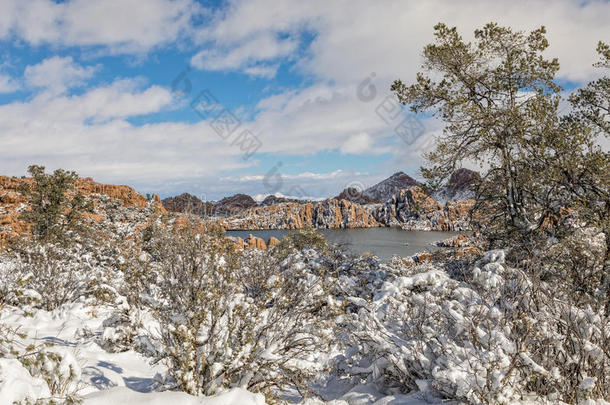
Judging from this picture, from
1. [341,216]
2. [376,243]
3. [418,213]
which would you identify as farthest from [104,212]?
[341,216]

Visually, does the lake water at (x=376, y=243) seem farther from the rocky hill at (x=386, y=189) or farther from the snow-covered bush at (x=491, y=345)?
the rocky hill at (x=386, y=189)

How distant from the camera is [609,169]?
7.51m

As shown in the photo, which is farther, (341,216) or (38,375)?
(341,216)

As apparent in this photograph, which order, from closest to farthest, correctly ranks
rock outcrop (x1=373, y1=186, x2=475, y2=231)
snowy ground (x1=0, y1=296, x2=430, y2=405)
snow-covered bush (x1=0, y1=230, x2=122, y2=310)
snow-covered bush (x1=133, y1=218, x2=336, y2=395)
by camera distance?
snowy ground (x1=0, y1=296, x2=430, y2=405)
snow-covered bush (x1=133, y1=218, x2=336, y2=395)
snow-covered bush (x1=0, y1=230, x2=122, y2=310)
rock outcrop (x1=373, y1=186, x2=475, y2=231)

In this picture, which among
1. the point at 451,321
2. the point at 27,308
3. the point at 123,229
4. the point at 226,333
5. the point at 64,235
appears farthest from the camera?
the point at 64,235

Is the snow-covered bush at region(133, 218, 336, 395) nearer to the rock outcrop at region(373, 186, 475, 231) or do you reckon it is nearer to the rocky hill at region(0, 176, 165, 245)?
the rocky hill at region(0, 176, 165, 245)

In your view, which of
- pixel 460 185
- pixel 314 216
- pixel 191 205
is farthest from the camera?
pixel 314 216

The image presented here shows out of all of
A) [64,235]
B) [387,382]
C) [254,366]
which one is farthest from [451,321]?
[64,235]

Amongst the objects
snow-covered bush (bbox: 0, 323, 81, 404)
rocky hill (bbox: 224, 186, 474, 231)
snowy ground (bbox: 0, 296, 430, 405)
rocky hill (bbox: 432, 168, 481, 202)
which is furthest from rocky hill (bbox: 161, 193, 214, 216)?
rocky hill (bbox: 224, 186, 474, 231)

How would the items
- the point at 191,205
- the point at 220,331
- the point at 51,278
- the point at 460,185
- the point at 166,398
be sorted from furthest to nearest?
the point at 460,185 < the point at 51,278 < the point at 191,205 < the point at 220,331 < the point at 166,398

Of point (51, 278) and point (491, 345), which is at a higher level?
point (51, 278)

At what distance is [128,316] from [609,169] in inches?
444

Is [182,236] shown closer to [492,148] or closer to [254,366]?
[254,366]

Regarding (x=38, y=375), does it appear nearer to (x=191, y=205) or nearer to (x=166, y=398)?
(x=166, y=398)
